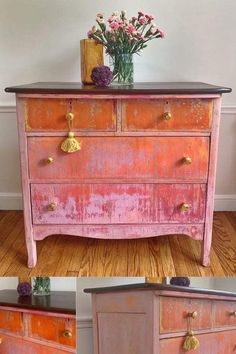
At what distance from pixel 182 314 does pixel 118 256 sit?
2.20ft

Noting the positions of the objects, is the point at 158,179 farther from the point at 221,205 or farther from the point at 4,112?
the point at 4,112

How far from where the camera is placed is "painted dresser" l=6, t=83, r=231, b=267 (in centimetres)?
154

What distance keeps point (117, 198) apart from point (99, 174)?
0.13m

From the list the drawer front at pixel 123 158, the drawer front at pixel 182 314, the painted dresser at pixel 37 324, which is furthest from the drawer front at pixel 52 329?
the drawer front at pixel 123 158

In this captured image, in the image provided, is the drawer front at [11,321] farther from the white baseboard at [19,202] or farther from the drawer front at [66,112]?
the white baseboard at [19,202]

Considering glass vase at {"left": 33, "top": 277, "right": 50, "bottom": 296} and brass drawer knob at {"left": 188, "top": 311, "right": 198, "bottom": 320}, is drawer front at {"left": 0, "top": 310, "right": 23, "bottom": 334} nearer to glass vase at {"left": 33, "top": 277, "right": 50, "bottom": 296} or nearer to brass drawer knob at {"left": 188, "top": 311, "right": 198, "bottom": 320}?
glass vase at {"left": 33, "top": 277, "right": 50, "bottom": 296}

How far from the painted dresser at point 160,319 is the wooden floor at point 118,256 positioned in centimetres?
37

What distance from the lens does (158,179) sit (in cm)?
163

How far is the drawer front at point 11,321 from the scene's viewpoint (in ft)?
4.00

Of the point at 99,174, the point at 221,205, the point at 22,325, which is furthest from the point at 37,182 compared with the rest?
the point at 221,205

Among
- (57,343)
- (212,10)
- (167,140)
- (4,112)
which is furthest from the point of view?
(4,112)

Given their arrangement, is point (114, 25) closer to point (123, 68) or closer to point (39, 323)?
point (123, 68)

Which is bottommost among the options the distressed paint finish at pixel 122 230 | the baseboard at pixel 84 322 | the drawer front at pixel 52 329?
the drawer front at pixel 52 329

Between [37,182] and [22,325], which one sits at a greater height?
[37,182]
